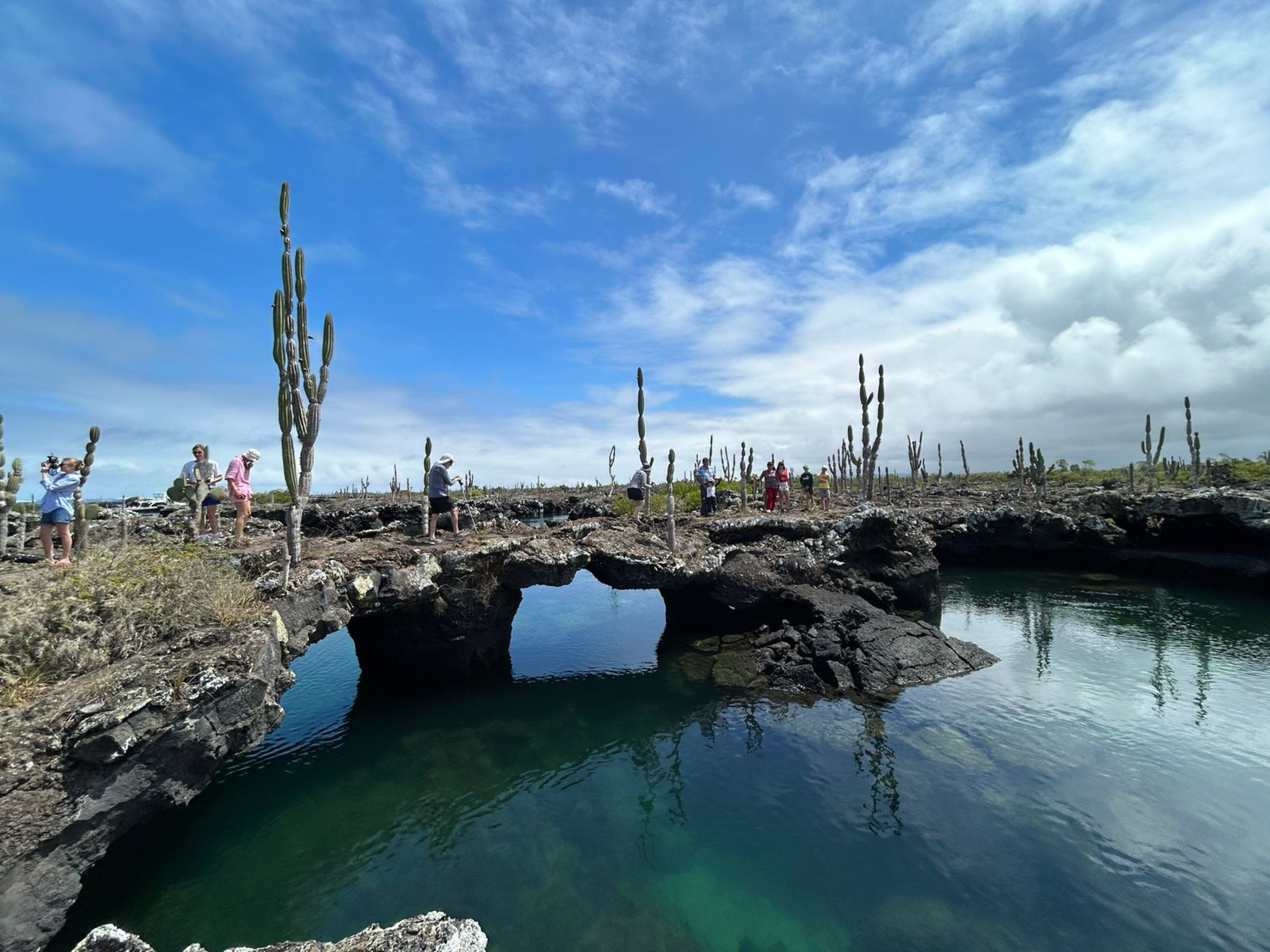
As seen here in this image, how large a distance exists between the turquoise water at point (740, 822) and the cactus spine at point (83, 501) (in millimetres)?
5938

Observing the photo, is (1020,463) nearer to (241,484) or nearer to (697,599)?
(697,599)

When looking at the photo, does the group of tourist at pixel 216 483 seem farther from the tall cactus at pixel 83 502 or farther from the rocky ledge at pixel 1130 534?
the rocky ledge at pixel 1130 534

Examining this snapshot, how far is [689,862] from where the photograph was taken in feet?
28.1

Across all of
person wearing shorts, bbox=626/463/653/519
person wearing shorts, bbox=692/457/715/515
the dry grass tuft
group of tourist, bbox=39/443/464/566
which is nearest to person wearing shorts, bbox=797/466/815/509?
person wearing shorts, bbox=692/457/715/515

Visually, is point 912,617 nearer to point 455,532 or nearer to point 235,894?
point 455,532

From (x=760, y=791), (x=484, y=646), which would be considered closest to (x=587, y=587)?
(x=484, y=646)

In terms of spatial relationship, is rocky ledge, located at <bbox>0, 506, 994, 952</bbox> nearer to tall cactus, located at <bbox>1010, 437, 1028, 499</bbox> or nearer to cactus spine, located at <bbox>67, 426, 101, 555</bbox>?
cactus spine, located at <bbox>67, 426, 101, 555</bbox>

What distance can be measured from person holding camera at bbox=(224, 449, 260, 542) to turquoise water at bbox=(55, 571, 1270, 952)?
4.69 m

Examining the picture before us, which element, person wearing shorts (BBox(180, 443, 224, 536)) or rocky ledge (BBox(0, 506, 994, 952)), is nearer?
rocky ledge (BBox(0, 506, 994, 952))

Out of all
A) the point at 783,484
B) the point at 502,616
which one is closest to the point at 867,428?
the point at 783,484

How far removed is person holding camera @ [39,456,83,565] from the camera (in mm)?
10648

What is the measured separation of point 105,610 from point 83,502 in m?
8.03

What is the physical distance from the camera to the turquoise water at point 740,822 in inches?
290

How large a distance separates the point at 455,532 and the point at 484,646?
3327 mm
